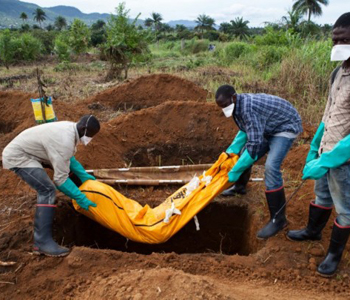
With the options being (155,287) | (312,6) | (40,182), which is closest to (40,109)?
(40,182)

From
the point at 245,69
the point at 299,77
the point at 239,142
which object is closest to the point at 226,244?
the point at 239,142

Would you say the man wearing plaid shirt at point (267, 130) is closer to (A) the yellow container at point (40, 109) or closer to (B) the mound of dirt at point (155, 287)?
(B) the mound of dirt at point (155, 287)

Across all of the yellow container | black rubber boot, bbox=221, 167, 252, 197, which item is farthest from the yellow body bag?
the yellow container

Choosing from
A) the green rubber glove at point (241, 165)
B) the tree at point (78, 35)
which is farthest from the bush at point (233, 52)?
the green rubber glove at point (241, 165)

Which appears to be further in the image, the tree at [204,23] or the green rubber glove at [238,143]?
the tree at [204,23]

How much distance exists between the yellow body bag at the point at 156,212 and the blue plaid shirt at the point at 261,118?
0.56m

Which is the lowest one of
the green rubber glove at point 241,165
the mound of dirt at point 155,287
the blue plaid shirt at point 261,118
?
the mound of dirt at point 155,287

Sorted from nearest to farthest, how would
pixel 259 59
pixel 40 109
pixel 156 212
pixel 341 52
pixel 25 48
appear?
pixel 341 52 < pixel 156 212 < pixel 40 109 < pixel 259 59 < pixel 25 48

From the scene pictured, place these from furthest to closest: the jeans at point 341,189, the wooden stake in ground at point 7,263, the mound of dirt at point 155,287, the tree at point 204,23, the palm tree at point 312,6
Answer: the tree at point 204,23, the palm tree at point 312,6, the wooden stake in ground at point 7,263, the jeans at point 341,189, the mound of dirt at point 155,287

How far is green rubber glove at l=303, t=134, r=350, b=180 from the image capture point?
227 cm

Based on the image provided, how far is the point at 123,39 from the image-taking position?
35.0 ft

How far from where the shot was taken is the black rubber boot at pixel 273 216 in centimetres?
318

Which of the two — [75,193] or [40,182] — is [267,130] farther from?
[40,182]

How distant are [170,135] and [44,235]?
3311mm
